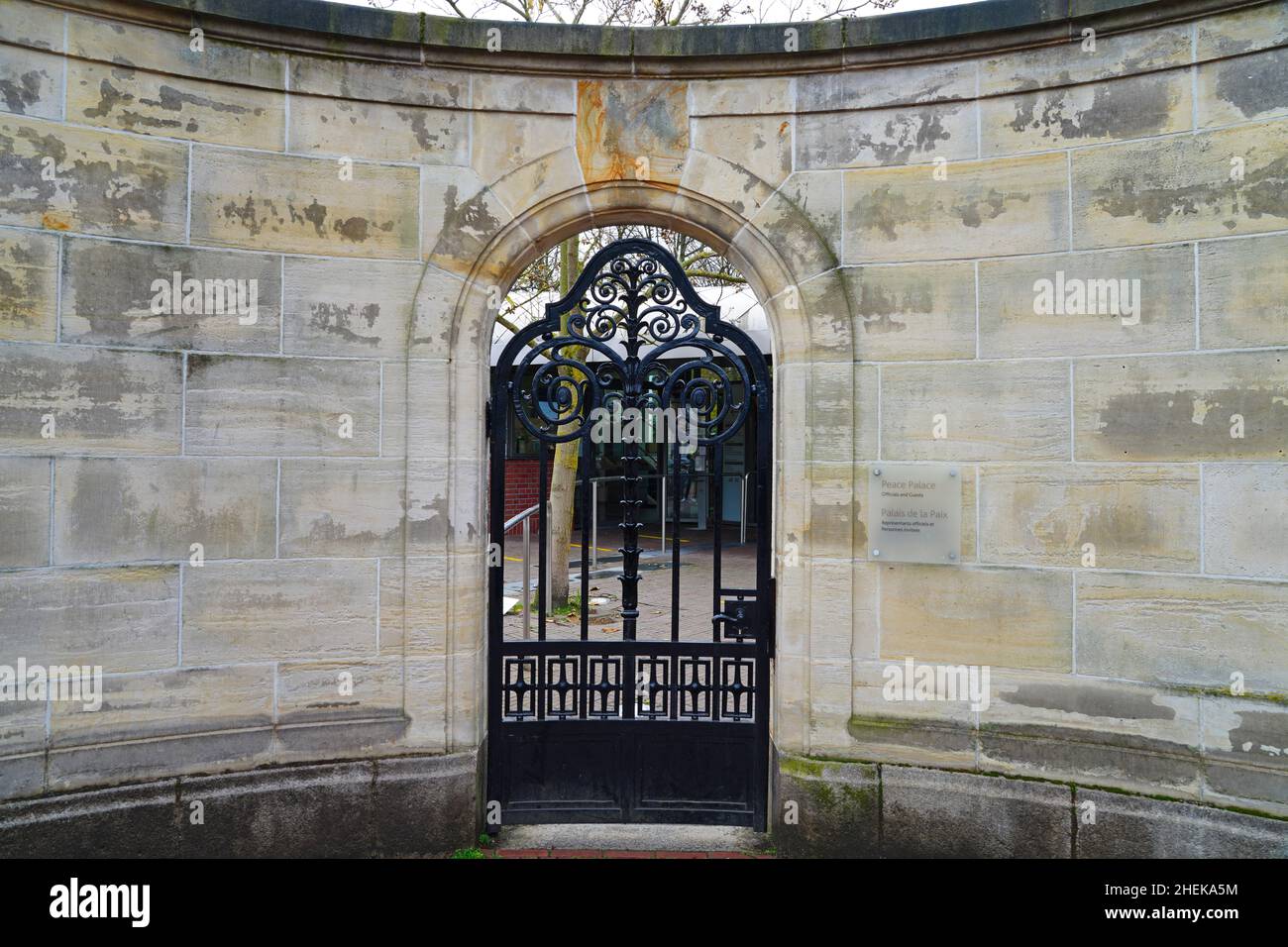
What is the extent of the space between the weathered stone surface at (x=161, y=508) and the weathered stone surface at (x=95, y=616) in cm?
10

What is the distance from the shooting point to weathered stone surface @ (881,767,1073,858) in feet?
12.2

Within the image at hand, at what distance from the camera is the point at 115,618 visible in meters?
3.70

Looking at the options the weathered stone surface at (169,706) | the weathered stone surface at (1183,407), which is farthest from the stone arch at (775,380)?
the weathered stone surface at (1183,407)

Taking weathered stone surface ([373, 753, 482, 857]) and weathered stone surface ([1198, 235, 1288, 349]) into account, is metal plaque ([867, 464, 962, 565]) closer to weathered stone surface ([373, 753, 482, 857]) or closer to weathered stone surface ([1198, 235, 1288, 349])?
weathered stone surface ([1198, 235, 1288, 349])

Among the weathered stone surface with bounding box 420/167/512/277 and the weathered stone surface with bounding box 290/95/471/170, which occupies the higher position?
the weathered stone surface with bounding box 290/95/471/170

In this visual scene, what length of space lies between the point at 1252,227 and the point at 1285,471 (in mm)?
1095

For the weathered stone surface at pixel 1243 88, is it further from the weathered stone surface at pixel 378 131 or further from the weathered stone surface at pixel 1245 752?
the weathered stone surface at pixel 378 131

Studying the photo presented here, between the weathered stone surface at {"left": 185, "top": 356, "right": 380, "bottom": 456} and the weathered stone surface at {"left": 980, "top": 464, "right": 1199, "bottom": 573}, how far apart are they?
123 inches

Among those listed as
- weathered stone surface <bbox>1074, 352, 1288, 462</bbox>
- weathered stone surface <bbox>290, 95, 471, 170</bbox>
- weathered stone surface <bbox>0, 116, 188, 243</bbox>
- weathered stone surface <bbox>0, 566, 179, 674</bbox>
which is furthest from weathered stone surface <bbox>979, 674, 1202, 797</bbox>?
weathered stone surface <bbox>0, 116, 188, 243</bbox>

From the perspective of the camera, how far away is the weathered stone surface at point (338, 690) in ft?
12.9

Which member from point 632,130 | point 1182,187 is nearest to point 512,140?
point 632,130

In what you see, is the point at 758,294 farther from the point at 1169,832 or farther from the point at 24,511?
the point at 24,511

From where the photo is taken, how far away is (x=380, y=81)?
13.0 feet

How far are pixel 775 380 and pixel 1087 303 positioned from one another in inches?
59.4
